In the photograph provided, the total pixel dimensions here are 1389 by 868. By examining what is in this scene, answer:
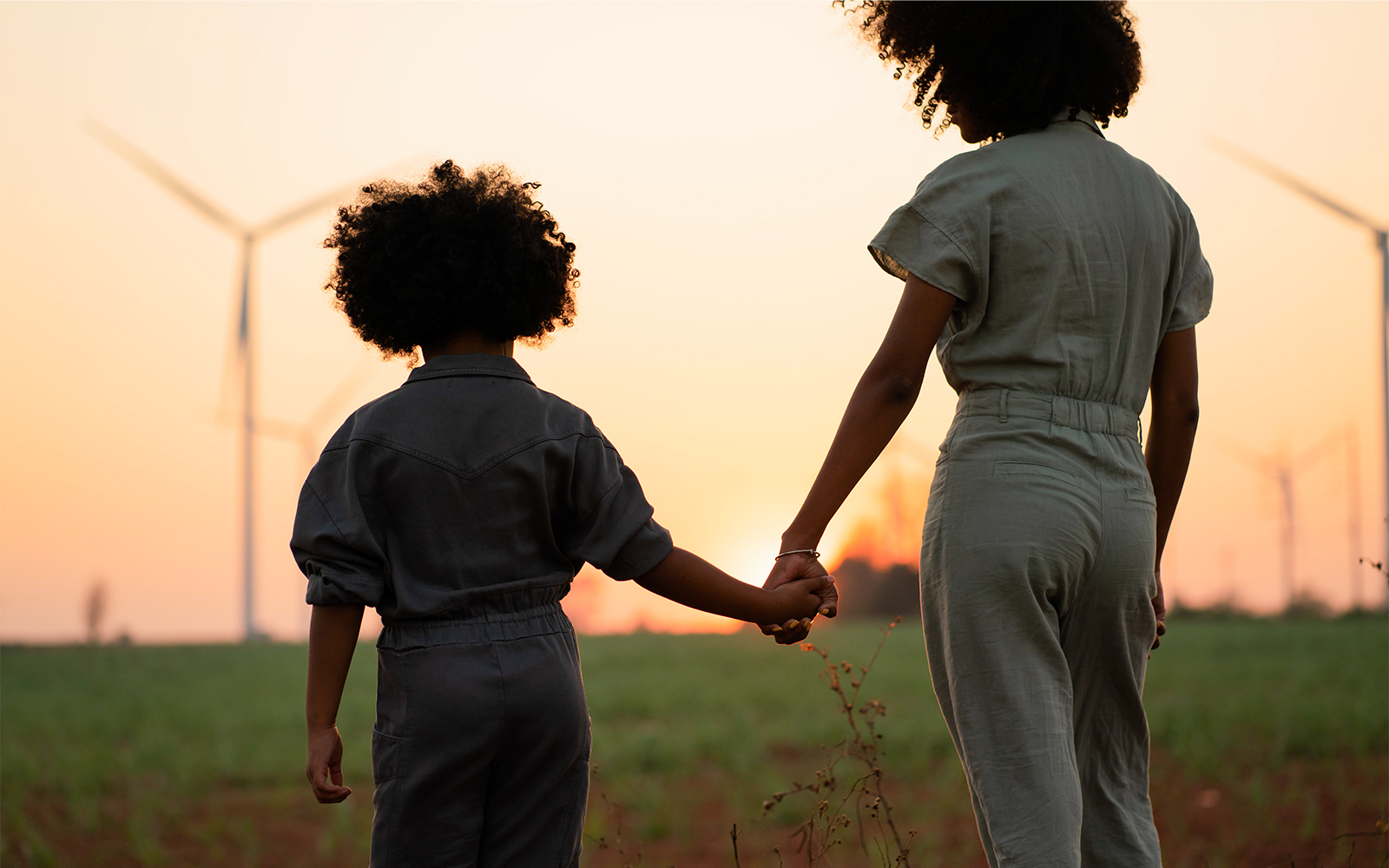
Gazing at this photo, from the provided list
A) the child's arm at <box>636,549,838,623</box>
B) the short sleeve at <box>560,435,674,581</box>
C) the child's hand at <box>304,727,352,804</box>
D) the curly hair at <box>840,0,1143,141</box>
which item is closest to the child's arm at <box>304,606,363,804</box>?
the child's hand at <box>304,727,352,804</box>

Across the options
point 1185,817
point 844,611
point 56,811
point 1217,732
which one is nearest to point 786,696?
point 1217,732

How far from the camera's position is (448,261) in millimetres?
2145

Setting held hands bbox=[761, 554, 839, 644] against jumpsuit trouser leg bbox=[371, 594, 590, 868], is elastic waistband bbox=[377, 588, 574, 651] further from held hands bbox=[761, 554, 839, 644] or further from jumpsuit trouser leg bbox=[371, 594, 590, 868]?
held hands bbox=[761, 554, 839, 644]

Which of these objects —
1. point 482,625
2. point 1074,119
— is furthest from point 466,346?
point 1074,119

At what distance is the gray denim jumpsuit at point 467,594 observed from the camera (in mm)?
1958

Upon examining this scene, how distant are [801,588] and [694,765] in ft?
23.0

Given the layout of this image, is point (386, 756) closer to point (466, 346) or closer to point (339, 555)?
point (339, 555)

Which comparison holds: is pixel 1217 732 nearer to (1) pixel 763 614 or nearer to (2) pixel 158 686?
(1) pixel 763 614

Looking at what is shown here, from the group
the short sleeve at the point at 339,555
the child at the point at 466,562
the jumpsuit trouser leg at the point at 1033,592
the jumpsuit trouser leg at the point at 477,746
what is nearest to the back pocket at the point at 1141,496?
the jumpsuit trouser leg at the point at 1033,592

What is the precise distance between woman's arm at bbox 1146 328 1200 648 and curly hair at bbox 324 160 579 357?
1.22 metres

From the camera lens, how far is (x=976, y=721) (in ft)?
6.30

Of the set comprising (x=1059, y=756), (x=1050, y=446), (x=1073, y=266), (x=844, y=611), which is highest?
(x=1073, y=266)

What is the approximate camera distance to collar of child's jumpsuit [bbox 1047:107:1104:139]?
212 cm

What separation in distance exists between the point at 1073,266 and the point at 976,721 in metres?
0.80
